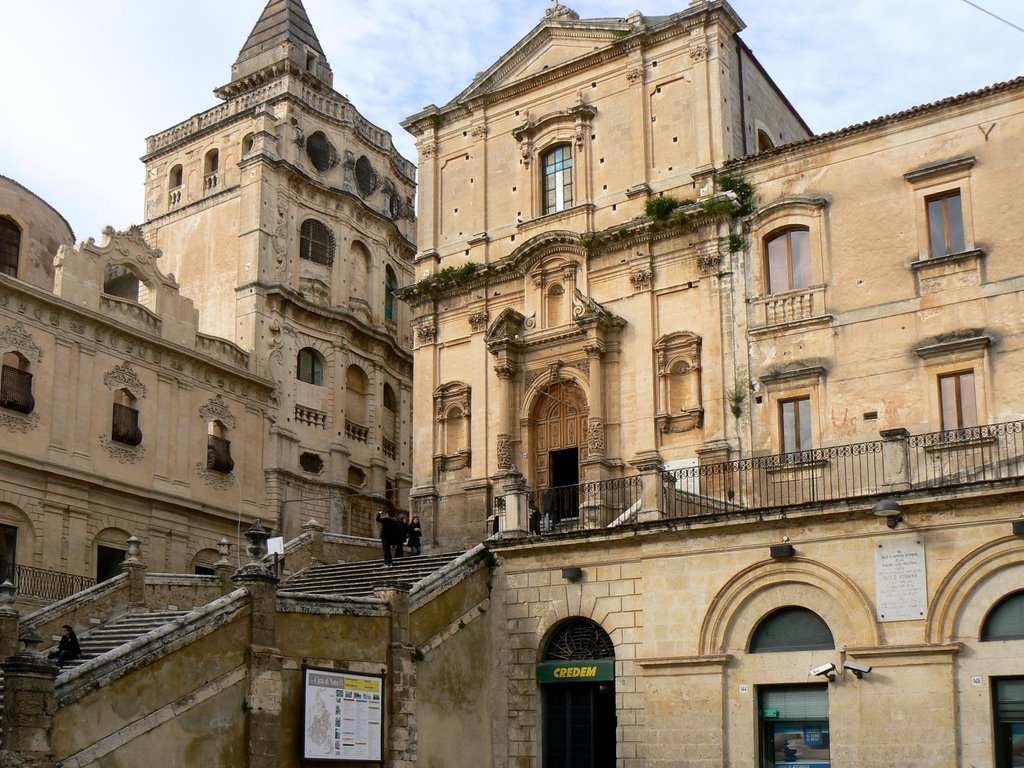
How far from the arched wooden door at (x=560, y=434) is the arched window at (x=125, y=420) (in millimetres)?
11172

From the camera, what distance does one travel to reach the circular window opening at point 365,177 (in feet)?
151

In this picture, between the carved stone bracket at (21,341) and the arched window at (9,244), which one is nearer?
the carved stone bracket at (21,341)

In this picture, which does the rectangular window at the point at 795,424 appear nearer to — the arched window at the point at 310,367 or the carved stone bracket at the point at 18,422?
the carved stone bracket at the point at 18,422

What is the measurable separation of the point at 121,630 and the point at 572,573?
8681mm

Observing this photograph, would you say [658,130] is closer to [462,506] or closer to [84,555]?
[462,506]

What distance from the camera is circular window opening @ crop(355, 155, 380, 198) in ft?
151

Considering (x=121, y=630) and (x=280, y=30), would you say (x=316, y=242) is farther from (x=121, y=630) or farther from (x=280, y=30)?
(x=121, y=630)

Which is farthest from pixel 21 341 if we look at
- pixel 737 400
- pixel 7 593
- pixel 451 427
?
pixel 737 400

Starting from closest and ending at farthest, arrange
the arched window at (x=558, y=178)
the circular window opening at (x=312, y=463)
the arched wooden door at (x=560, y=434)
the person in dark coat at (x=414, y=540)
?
1. the person in dark coat at (x=414, y=540)
2. the arched wooden door at (x=560, y=434)
3. the arched window at (x=558, y=178)
4. the circular window opening at (x=312, y=463)

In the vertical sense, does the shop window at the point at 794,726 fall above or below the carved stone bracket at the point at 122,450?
below

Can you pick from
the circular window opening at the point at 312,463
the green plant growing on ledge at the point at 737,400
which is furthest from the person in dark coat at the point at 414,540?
the circular window opening at the point at 312,463

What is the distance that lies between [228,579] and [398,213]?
886 inches

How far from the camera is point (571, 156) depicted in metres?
32.6

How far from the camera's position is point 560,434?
31.0 meters
